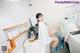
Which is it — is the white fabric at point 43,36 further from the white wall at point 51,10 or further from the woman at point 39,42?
the white wall at point 51,10

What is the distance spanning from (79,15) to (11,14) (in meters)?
2.14

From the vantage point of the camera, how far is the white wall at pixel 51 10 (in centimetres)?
325

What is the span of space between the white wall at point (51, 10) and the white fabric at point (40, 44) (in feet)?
3.03

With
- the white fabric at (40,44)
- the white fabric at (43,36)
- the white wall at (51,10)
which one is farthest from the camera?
the white wall at (51,10)

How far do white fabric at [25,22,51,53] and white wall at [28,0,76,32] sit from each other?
0.93m

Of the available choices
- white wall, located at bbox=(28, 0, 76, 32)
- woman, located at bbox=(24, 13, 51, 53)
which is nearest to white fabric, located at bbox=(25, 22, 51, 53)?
woman, located at bbox=(24, 13, 51, 53)

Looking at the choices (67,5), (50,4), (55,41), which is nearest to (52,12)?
(50,4)

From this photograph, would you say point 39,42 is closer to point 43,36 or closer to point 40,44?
point 40,44

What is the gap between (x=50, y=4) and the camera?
329 centimetres

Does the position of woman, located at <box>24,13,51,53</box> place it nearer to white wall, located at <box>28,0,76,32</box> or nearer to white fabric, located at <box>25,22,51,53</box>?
white fabric, located at <box>25,22,51,53</box>

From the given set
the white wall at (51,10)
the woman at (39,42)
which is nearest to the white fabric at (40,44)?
the woman at (39,42)

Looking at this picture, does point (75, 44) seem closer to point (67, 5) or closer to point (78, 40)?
point (78, 40)

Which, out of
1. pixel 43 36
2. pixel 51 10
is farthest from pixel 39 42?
pixel 51 10

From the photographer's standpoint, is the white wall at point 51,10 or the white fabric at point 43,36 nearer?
the white fabric at point 43,36
